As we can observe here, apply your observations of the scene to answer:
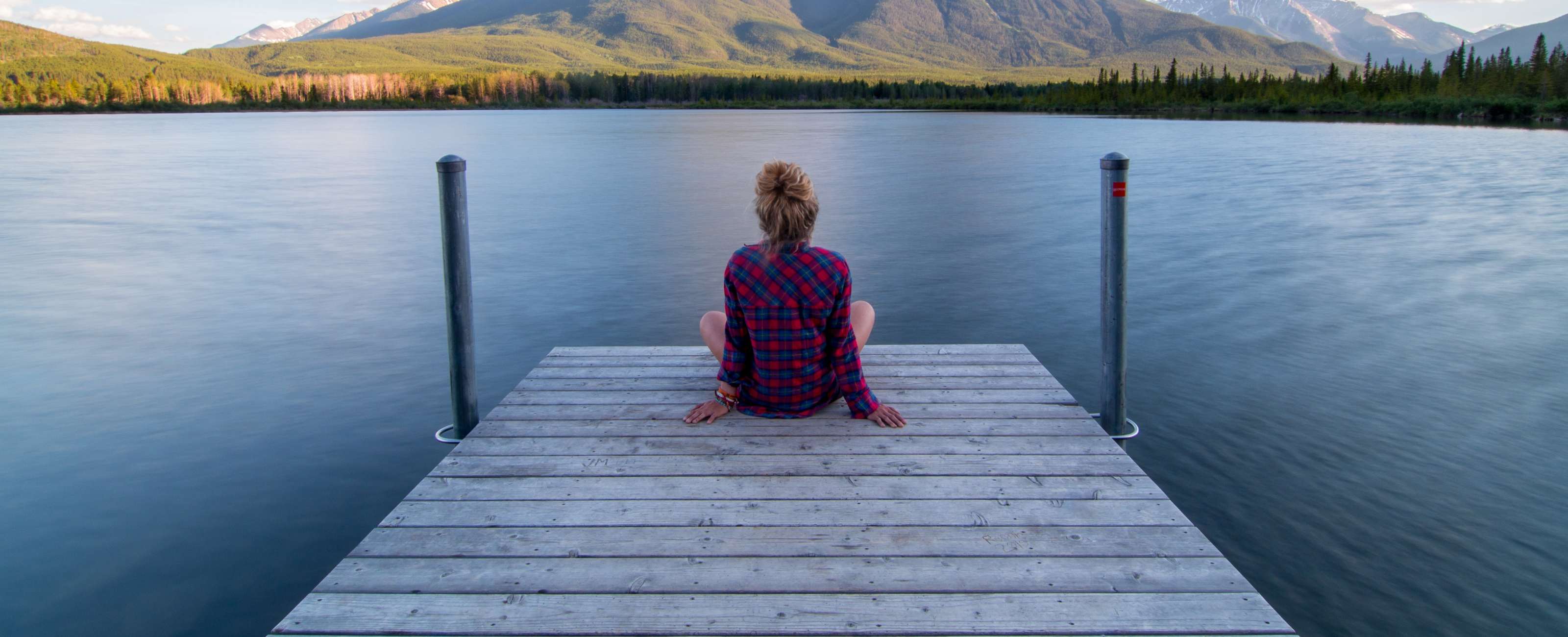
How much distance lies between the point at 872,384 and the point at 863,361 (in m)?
0.52

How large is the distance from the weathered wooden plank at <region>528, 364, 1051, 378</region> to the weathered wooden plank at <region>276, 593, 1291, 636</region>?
255 centimetres

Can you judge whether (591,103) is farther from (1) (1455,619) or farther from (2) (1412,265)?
(1) (1455,619)

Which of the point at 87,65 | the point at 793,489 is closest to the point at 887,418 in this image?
the point at 793,489

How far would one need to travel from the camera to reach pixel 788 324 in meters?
4.34

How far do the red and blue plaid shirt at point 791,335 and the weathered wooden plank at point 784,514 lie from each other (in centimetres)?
90

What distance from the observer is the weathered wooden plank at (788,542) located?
3309 mm

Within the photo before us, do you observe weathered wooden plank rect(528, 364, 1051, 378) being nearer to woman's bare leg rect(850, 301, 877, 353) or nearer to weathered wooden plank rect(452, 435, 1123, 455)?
woman's bare leg rect(850, 301, 877, 353)

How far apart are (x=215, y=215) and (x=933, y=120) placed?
194 ft

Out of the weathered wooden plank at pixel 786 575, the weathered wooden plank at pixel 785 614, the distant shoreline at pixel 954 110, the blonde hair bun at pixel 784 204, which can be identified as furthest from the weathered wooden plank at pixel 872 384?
the distant shoreline at pixel 954 110

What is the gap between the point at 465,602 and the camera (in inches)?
119

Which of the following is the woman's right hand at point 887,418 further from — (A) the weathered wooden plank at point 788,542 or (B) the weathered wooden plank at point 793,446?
(A) the weathered wooden plank at point 788,542

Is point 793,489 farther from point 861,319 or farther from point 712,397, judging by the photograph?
point 712,397

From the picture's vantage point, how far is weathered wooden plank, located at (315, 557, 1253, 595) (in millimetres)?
3072

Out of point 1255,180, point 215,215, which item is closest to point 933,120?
point 1255,180
